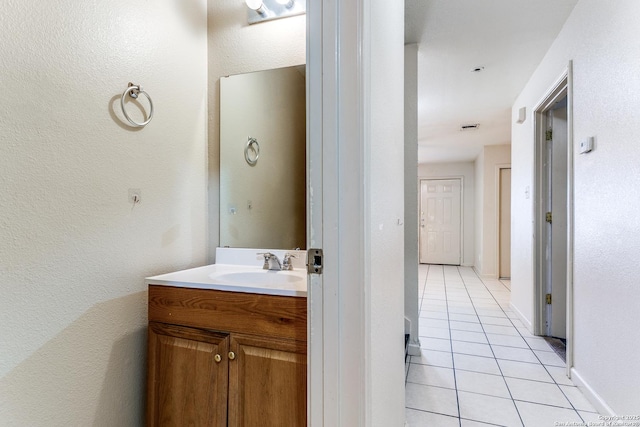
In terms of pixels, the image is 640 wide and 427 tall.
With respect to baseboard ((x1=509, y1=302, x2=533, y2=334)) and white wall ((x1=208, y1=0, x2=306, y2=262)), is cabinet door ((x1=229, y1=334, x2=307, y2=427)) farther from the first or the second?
baseboard ((x1=509, y1=302, x2=533, y2=334))

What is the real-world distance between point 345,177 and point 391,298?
2.02ft

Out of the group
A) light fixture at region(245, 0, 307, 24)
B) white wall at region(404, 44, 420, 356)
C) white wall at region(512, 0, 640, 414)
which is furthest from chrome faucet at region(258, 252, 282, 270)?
white wall at region(512, 0, 640, 414)

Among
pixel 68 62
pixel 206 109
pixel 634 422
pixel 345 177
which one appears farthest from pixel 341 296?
pixel 634 422

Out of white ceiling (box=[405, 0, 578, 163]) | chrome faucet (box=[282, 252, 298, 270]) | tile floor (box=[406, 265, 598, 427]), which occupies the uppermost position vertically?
white ceiling (box=[405, 0, 578, 163])

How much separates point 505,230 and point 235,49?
521cm

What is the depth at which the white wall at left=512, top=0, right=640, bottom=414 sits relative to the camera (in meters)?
1.43

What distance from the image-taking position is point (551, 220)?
280 cm

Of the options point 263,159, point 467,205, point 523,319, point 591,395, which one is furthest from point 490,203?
point 263,159

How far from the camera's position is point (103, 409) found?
4.10ft

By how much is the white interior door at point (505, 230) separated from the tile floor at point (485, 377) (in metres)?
2.06

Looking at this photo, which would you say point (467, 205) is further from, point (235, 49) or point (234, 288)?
point (234, 288)

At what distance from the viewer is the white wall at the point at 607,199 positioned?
1.43m

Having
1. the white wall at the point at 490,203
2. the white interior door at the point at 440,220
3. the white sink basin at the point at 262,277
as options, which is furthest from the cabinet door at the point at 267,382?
the white interior door at the point at 440,220

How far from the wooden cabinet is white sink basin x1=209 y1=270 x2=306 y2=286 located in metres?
0.22
